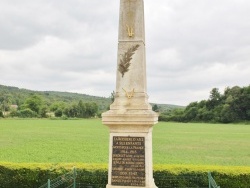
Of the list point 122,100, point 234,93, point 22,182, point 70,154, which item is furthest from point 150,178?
point 234,93

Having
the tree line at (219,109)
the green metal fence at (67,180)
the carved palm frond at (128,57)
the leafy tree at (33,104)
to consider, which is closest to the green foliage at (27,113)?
the leafy tree at (33,104)

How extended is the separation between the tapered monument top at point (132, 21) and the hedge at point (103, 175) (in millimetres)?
5314

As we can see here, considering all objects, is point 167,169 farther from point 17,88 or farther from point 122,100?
point 17,88

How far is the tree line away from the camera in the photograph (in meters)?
101

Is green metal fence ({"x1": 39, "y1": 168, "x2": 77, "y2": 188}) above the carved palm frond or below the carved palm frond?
below

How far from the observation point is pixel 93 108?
128500mm

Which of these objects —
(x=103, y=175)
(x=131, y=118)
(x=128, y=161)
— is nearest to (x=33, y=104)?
(x=103, y=175)

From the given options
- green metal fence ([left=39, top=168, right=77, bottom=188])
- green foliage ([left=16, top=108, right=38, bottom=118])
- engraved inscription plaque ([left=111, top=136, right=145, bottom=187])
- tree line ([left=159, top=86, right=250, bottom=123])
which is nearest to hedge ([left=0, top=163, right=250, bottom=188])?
green metal fence ([left=39, top=168, right=77, bottom=188])

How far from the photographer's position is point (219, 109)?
10538cm

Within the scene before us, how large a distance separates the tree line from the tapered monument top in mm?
95630

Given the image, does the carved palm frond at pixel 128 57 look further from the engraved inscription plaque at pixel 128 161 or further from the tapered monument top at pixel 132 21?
the engraved inscription plaque at pixel 128 161

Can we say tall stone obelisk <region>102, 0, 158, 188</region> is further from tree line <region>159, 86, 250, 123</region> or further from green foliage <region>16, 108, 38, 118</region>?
green foliage <region>16, 108, 38, 118</region>

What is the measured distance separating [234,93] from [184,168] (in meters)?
97.6

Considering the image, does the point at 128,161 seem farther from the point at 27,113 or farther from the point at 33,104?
the point at 33,104
